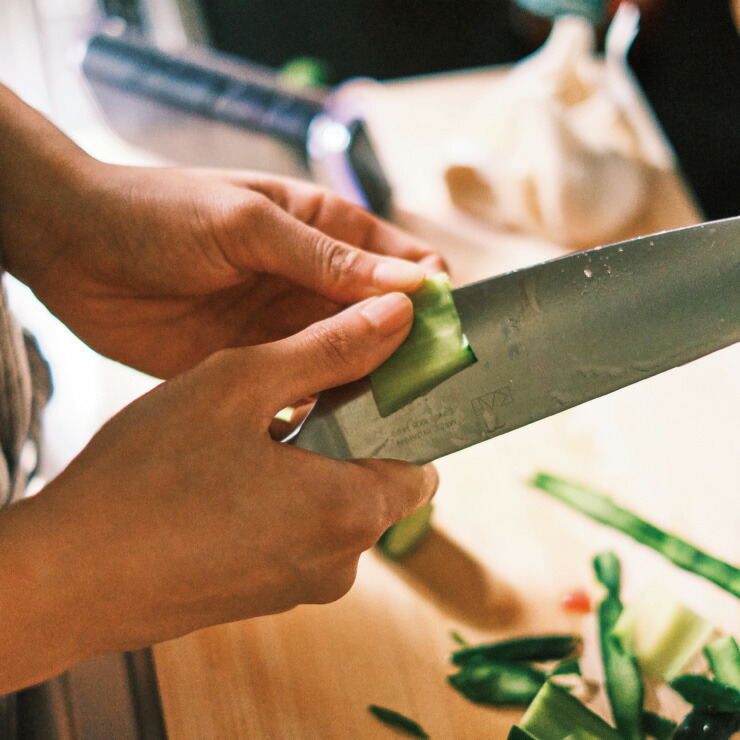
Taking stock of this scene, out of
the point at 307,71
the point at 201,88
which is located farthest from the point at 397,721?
the point at 307,71

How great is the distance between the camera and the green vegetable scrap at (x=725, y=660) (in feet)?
3.00

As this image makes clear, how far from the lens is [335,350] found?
2.66 ft

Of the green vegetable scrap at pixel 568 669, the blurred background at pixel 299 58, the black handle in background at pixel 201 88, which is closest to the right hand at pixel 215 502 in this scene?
the green vegetable scrap at pixel 568 669

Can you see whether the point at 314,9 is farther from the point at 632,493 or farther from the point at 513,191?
the point at 632,493

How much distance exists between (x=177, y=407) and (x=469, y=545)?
53 cm

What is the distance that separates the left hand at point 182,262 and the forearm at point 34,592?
385 mm

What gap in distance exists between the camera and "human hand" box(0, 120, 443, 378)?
3.05ft

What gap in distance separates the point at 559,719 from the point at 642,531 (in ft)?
0.99

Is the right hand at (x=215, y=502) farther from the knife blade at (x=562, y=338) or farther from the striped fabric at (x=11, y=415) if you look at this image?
the striped fabric at (x=11, y=415)

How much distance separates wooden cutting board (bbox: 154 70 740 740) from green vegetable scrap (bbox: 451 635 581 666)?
20mm

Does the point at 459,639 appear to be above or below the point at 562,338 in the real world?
below

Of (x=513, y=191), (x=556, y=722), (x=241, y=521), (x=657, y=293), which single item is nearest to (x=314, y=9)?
(x=513, y=191)

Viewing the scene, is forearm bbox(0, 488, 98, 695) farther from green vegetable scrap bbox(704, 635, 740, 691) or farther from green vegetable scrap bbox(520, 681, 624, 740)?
green vegetable scrap bbox(704, 635, 740, 691)

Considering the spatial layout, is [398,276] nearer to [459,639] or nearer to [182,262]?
[182,262]
